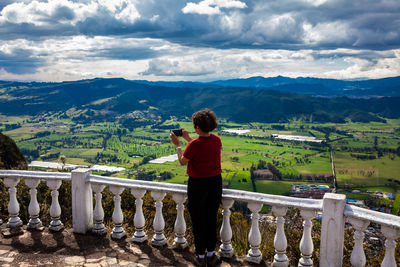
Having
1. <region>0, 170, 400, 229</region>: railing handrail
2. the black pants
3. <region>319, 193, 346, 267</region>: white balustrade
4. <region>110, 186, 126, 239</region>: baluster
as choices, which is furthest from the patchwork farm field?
<region>319, 193, 346, 267</region>: white balustrade

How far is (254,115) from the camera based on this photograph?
180 meters

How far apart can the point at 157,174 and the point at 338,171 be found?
35.8 meters

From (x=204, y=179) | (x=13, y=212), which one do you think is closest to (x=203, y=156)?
(x=204, y=179)

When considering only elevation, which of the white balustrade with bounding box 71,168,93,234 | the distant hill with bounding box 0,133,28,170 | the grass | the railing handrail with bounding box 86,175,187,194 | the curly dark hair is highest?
the curly dark hair

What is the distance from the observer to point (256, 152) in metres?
87.7

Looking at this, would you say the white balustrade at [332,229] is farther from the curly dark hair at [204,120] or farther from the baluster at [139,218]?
the baluster at [139,218]

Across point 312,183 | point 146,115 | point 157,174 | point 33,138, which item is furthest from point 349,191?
point 146,115

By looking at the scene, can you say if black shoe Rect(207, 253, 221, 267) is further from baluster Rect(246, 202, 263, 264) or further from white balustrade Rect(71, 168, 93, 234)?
white balustrade Rect(71, 168, 93, 234)

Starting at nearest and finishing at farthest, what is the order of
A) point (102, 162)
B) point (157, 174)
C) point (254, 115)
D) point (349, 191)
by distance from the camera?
point (349, 191) < point (157, 174) < point (102, 162) < point (254, 115)

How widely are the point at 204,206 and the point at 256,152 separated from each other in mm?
84553

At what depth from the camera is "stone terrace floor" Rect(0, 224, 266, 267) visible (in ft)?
15.6

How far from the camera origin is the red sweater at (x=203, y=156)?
14.0 feet

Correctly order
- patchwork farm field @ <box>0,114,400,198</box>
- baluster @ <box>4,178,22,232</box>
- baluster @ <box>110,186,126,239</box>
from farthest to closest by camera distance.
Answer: patchwork farm field @ <box>0,114,400,198</box>, baluster @ <box>4,178,22,232</box>, baluster @ <box>110,186,126,239</box>

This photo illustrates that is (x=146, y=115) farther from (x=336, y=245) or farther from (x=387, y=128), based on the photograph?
(x=336, y=245)
